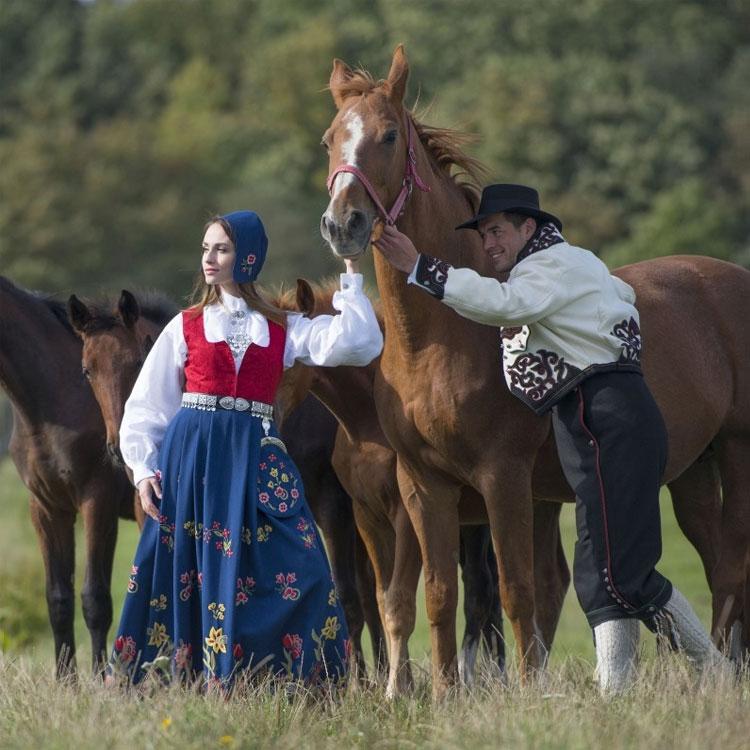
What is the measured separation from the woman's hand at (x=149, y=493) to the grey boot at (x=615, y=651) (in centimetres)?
184

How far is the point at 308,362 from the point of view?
6.15m

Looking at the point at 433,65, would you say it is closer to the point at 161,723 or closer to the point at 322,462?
the point at 322,462

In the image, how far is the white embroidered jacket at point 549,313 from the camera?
5.71 m

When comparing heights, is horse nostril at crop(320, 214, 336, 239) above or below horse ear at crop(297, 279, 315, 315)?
above

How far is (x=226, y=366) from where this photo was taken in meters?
5.91

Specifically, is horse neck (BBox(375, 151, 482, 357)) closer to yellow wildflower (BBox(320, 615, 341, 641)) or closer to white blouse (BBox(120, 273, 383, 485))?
white blouse (BBox(120, 273, 383, 485))

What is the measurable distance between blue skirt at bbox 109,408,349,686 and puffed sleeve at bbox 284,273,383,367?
37 centimetres

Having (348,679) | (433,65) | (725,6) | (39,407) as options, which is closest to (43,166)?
(433,65)

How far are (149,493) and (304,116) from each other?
161 feet

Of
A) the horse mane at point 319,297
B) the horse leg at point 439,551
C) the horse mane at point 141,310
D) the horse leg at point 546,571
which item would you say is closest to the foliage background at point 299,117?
the horse mane at point 141,310

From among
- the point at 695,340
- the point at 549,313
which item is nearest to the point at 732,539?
the point at 695,340

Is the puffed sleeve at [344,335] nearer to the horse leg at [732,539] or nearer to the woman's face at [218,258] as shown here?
the woman's face at [218,258]

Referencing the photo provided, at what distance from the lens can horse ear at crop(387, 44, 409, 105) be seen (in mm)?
6137

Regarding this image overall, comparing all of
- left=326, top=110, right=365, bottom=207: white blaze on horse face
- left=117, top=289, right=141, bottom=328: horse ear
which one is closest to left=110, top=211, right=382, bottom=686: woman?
left=326, top=110, right=365, bottom=207: white blaze on horse face
